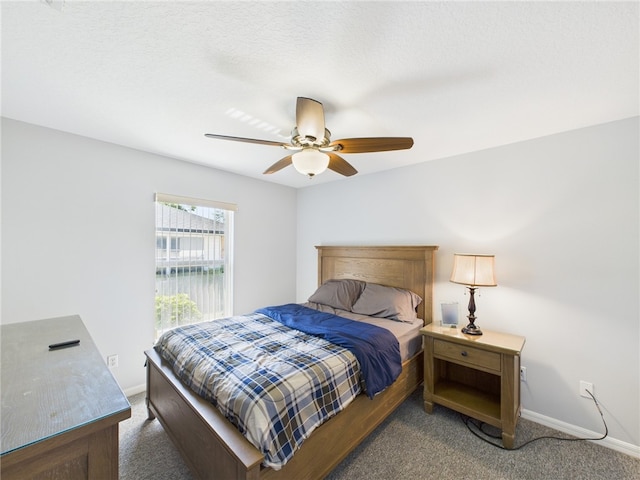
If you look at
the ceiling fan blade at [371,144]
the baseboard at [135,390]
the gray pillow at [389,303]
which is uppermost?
the ceiling fan blade at [371,144]

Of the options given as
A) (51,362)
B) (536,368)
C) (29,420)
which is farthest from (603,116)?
(51,362)

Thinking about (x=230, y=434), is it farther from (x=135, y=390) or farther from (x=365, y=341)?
(x=135, y=390)

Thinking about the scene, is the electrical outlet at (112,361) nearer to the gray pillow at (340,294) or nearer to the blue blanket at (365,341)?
the blue blanket at (365,341)

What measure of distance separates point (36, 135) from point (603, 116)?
4384 millimetres

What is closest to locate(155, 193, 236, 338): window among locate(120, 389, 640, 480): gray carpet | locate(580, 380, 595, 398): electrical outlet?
locate(120, 389, 640, 480): gray carpet

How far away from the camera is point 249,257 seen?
3717 mm

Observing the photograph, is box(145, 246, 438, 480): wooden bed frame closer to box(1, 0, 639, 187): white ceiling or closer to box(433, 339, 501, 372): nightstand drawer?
box(433, 339, 501, 372): nightstand drawer

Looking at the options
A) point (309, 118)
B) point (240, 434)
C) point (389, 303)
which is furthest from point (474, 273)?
point (240, 434)

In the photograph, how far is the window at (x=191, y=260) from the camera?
2947 mm

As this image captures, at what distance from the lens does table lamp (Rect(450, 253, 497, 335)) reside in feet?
7.24

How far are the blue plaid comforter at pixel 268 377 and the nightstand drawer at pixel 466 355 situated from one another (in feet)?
2.96

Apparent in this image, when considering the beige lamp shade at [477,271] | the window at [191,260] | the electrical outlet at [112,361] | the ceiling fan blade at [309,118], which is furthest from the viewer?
the window at [191,260]

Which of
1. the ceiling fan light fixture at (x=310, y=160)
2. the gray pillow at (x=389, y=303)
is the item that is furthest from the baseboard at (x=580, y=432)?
the ceiling fan light fixture at (x=310, y=160)

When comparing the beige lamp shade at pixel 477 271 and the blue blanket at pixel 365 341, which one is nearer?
the blue blanket at pixel 365 341
